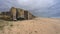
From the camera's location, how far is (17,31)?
3525 mm

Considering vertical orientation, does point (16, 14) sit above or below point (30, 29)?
above

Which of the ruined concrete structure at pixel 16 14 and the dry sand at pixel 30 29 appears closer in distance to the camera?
the dry sand at pixel 30 29

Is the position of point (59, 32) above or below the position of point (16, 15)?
below

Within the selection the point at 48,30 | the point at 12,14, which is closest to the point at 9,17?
the point at 12,14

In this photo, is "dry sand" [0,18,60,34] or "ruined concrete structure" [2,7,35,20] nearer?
"dry sand" [0,18,60,34]

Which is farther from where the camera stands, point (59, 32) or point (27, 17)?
point (27, 17)

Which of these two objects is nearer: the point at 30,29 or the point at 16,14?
the point at 30,29

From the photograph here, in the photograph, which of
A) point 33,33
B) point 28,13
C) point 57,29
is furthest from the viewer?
point 28,13

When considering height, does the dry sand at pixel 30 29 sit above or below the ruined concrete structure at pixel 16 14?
below

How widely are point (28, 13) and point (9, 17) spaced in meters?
0.79

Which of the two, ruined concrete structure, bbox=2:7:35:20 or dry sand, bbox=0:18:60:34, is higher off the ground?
ruined concrete structure, bbox=2:7:35:20


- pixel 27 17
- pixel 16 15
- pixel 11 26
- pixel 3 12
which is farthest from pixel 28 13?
pixel 11 26

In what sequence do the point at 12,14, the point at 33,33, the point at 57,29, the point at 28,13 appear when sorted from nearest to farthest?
A: the point at 33,33 < the point at 57,29 < the point at 12,14 < the point at 28,13

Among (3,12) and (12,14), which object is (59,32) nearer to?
(12,14)
